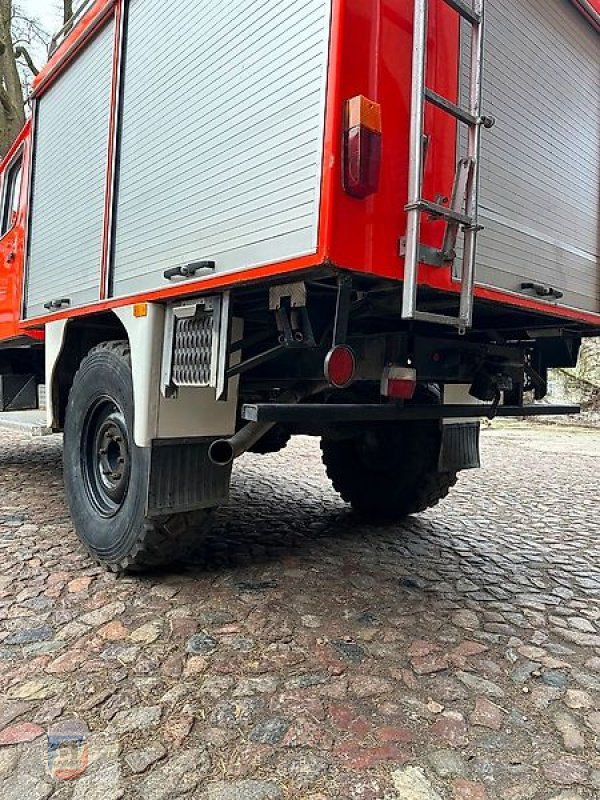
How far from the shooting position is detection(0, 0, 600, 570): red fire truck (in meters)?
2.07

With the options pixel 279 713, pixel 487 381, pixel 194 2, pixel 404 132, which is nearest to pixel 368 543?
pixel 487 381

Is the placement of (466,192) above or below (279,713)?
above

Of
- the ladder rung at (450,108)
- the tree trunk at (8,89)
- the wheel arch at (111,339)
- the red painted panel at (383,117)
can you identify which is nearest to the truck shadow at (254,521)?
the wheel arch at (111,339)

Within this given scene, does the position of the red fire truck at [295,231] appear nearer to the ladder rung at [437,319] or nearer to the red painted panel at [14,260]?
the ladder rung at [437,319]

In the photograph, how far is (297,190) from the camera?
2068 millimetres

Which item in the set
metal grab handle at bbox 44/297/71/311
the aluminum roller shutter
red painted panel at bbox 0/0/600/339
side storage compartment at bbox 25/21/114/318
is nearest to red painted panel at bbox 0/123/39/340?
side storage compartment at bbox 25/21/114/318

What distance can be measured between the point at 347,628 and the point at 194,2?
269 centimetres

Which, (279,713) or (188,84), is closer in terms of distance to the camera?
(279,713)

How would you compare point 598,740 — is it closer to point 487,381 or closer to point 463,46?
point 487,381

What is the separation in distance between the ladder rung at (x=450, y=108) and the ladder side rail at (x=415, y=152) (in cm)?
5

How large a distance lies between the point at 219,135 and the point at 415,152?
82 centimetres

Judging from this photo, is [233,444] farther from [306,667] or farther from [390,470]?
[390,470]

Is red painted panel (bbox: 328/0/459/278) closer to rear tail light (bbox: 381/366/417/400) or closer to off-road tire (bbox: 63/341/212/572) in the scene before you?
rear tail light (bbox: 381/366/417/400)

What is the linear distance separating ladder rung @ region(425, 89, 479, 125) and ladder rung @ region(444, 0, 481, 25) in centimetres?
27
